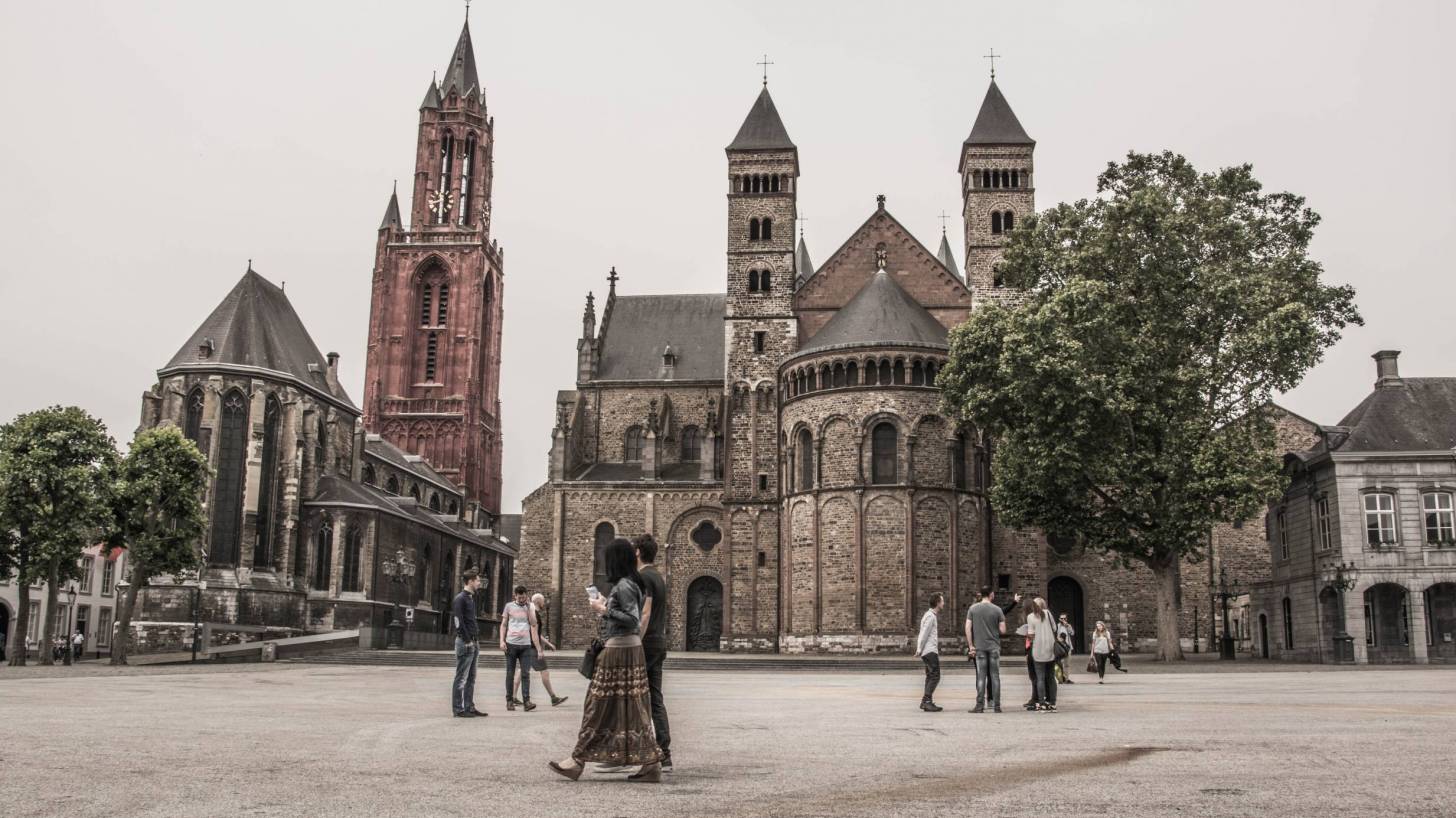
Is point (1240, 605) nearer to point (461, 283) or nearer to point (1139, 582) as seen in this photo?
point (1139, 582)

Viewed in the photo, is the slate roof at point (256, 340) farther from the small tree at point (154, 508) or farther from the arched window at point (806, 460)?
the arched window at point (806, 460)

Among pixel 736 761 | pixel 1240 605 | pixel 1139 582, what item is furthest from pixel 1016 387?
pixel 736 761

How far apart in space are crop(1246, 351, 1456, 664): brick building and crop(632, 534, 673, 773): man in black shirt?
32.9 m

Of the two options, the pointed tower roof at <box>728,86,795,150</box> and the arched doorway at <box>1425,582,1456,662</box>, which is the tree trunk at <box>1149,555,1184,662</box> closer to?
the arched doorway at <box>1425,582,1456,662</box>

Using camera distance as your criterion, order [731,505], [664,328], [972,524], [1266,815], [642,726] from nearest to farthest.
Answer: [1266,815] < [642,726] < [972,524] < [731,505] < [664,328]

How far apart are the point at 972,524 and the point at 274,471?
2993 cm

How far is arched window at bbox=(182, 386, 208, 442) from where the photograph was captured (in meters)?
52.3

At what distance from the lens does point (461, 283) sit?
85562 mm

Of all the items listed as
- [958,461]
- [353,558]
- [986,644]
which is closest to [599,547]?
[353,558]

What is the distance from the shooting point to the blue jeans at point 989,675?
17.0 metres

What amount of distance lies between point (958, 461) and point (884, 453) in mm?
2970

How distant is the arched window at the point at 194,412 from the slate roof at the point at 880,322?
84.5ft

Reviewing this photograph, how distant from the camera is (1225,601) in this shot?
46.0 meters

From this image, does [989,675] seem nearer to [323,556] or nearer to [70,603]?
[323,556]
